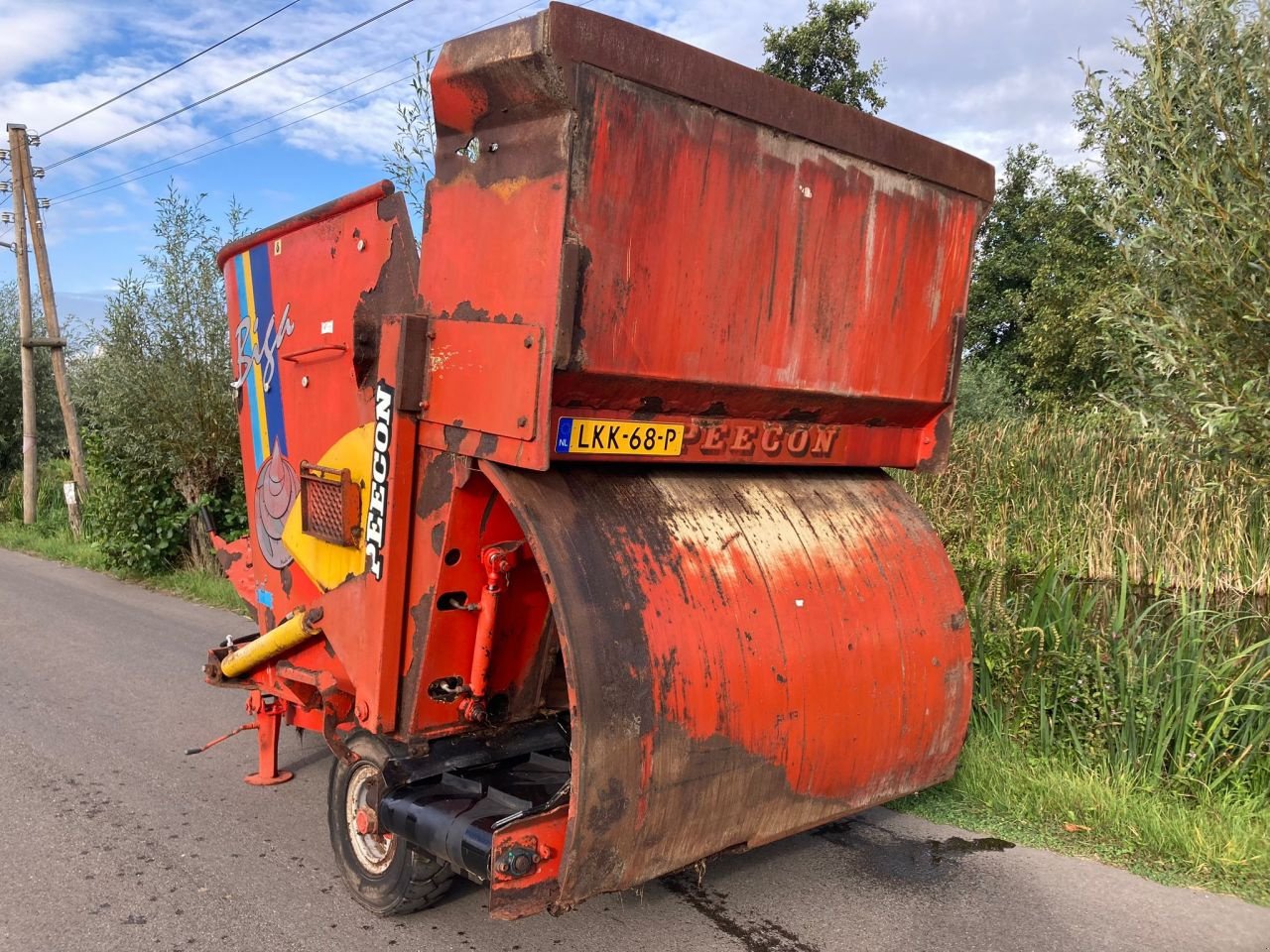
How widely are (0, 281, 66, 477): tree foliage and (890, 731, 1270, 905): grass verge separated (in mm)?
17975

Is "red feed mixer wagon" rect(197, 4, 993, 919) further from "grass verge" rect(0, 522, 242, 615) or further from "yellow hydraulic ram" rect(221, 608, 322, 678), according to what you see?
"grass verge" rect(0, 522, 242, 615)

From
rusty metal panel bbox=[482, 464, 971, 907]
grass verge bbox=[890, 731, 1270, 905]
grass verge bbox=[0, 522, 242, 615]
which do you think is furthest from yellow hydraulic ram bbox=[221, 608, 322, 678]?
grass verge bbox=[0, 522, 242, 615]

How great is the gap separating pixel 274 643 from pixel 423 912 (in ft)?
4.07

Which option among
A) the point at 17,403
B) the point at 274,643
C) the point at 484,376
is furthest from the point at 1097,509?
the point at 17,403

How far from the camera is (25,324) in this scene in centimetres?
1552

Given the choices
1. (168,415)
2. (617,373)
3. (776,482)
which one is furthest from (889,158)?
(168,415)

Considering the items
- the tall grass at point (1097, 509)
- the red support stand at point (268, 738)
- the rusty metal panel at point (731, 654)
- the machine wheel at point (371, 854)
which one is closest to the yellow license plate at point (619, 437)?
the rusty metal panel at point (731, 654)

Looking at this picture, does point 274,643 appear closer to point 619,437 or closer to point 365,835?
point 365,835

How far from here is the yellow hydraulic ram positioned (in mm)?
3980

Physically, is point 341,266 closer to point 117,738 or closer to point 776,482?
point 776,482

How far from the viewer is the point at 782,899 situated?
3.88 meters

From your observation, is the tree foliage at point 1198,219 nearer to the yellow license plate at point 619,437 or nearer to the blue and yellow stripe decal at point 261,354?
the yellow license plate at point 619,437

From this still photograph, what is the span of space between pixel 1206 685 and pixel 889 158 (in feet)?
9.63

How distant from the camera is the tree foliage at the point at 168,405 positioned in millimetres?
10266
